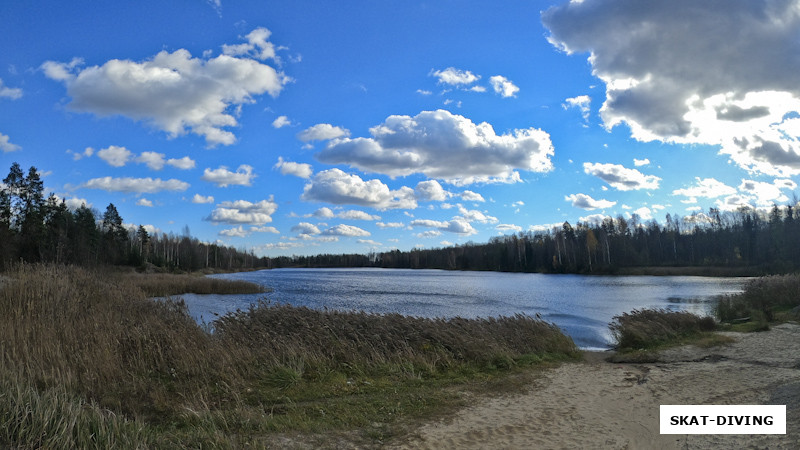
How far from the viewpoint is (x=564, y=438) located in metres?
7.68

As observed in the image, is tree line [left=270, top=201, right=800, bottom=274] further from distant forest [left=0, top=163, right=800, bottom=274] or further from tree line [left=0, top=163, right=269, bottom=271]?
tree line [left=0, top=163, right=269, bottom=271]

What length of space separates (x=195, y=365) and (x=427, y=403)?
5.64m

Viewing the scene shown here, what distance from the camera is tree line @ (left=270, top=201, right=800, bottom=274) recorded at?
79.7 m

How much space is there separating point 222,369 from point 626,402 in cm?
918

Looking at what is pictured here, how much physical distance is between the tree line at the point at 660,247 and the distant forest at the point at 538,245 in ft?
0.63

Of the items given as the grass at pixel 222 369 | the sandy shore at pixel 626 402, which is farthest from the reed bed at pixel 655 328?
the grass at pixel 222 369

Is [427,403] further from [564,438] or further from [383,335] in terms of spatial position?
[383,335]

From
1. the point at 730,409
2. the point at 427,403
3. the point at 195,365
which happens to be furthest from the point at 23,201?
the point at 730,409

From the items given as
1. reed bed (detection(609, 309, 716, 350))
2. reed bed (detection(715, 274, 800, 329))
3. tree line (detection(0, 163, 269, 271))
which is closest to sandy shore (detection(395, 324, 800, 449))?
reed bed (detection(609, 309, 716, 350))


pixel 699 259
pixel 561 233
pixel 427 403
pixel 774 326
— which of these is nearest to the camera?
pixel 427 403

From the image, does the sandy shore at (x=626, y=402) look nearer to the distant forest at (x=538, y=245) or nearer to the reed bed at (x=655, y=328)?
the reed bed at (x=655, y=328)

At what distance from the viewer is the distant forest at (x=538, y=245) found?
53.4 meters

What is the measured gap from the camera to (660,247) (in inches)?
4072

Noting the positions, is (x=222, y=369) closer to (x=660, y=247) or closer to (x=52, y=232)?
(x=52, y=232)
